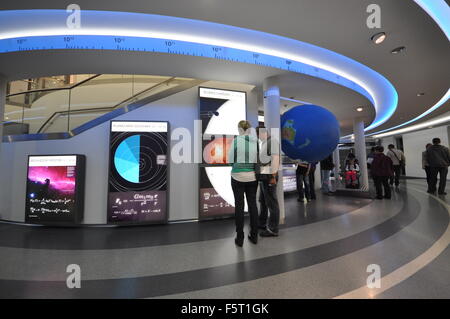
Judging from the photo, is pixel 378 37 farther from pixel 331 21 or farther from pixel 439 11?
pixel 331 21

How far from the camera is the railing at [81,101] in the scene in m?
3.89

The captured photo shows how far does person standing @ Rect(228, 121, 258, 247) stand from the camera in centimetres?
250

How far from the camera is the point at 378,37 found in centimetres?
258

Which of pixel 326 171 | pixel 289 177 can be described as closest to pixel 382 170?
pixel 326 171

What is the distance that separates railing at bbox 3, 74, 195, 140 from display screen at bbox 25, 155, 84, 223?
27.3 inches

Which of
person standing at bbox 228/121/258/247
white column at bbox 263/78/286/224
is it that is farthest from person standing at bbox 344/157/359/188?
person standing at bbox 228/121/258/247

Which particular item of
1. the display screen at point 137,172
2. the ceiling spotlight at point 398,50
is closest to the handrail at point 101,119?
the display screen at point 137,172

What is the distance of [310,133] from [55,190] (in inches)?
165

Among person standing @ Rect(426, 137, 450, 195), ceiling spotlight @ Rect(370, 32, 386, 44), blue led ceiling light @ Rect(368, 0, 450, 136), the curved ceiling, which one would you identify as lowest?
person standing @ Rect(426, 137, 450, 195)

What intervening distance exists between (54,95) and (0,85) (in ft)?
3.03

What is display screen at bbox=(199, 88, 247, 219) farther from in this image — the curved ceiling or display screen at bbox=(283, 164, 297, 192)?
display screen at bbox=(283, 164, 297, 192)

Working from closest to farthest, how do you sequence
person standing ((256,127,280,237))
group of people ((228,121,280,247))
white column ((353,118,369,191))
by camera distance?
1. group of people ((228,121,280,247))
2. person standing ((256,127,280,237))
3. white column ((353,118,369,191))

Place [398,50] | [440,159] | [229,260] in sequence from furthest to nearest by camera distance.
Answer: [440,159]
[398,50]
[229,260]

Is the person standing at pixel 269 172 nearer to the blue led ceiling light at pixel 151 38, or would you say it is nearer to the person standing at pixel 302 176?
the blue led ceiling light at pixel 151 38
